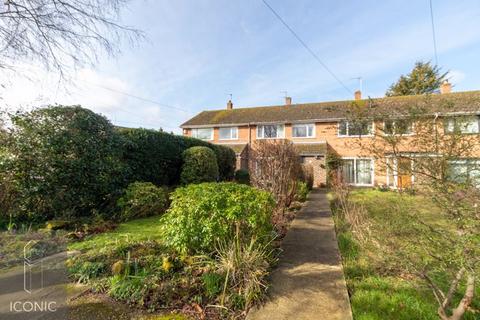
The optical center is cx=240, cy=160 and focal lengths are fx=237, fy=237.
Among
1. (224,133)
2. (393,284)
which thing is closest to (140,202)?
(393,284)

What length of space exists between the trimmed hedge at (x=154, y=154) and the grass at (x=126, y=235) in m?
2.63

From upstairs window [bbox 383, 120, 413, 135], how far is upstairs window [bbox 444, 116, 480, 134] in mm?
389

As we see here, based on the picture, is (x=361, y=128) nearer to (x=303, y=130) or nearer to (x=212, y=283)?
(x=212, y=283)

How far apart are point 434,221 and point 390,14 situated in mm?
7557

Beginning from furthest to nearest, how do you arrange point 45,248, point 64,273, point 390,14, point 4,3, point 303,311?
point 390,14 → point 45,248 → point 4,3 → point 64,273 → point 303,311

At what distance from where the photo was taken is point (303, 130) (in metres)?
20.2

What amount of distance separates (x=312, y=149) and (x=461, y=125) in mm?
16114

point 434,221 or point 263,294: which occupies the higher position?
point 434,221

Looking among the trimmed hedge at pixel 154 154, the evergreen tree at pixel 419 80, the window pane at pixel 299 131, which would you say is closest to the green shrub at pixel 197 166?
the trimmed hedge at pixel 154 154

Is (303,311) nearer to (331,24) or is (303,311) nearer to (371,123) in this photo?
(371,123)

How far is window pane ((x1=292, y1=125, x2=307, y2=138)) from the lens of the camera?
66.3 ft

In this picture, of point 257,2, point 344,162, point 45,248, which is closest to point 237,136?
point 344,162

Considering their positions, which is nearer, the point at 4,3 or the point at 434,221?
the point at 434,221

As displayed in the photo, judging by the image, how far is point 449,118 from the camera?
2988 mm
